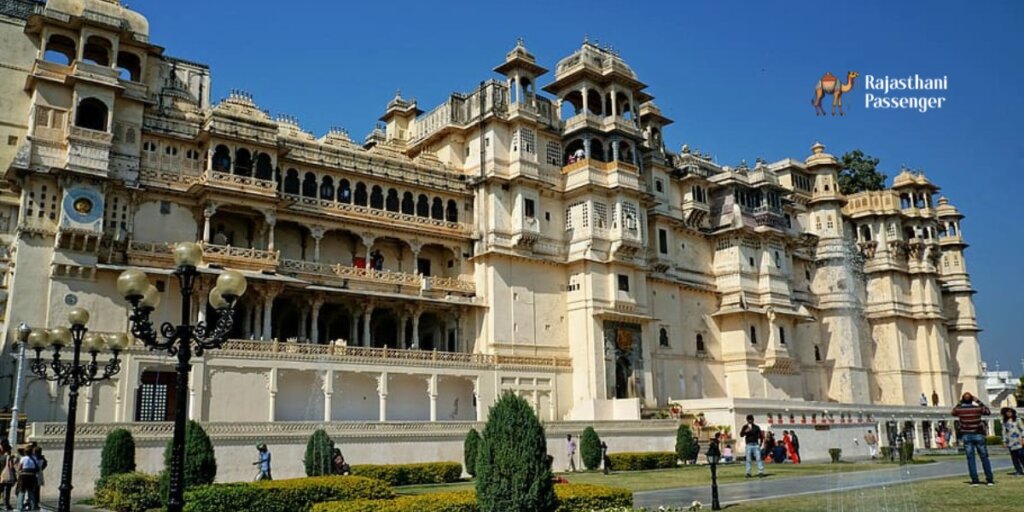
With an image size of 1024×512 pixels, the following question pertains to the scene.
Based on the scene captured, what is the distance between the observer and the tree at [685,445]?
39688mm

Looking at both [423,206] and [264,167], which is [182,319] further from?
[423,206]

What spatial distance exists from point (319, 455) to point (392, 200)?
19.3 metres

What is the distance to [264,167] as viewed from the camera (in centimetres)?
3988

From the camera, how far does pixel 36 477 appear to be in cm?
2112

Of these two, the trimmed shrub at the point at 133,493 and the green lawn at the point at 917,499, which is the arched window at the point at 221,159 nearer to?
the trimmed shrub at the point at 133,493

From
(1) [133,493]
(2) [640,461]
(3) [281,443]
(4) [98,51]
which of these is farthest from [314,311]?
(1) [133,493]

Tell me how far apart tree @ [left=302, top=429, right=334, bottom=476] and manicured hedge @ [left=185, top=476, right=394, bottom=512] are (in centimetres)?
769

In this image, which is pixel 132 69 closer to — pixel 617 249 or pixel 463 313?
pixel 463 313

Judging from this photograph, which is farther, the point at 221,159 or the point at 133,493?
the point at 221,159

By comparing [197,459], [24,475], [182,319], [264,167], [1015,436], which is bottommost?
[24,475]

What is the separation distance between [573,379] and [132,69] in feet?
89.4

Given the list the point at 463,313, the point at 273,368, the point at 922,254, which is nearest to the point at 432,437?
the point at 273,368

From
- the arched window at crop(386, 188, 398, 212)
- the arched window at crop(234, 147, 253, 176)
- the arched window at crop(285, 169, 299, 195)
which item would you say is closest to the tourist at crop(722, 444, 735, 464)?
the arched window at crop(386, 188, 398, 212)

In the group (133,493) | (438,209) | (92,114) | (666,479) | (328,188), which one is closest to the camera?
(133,493)
